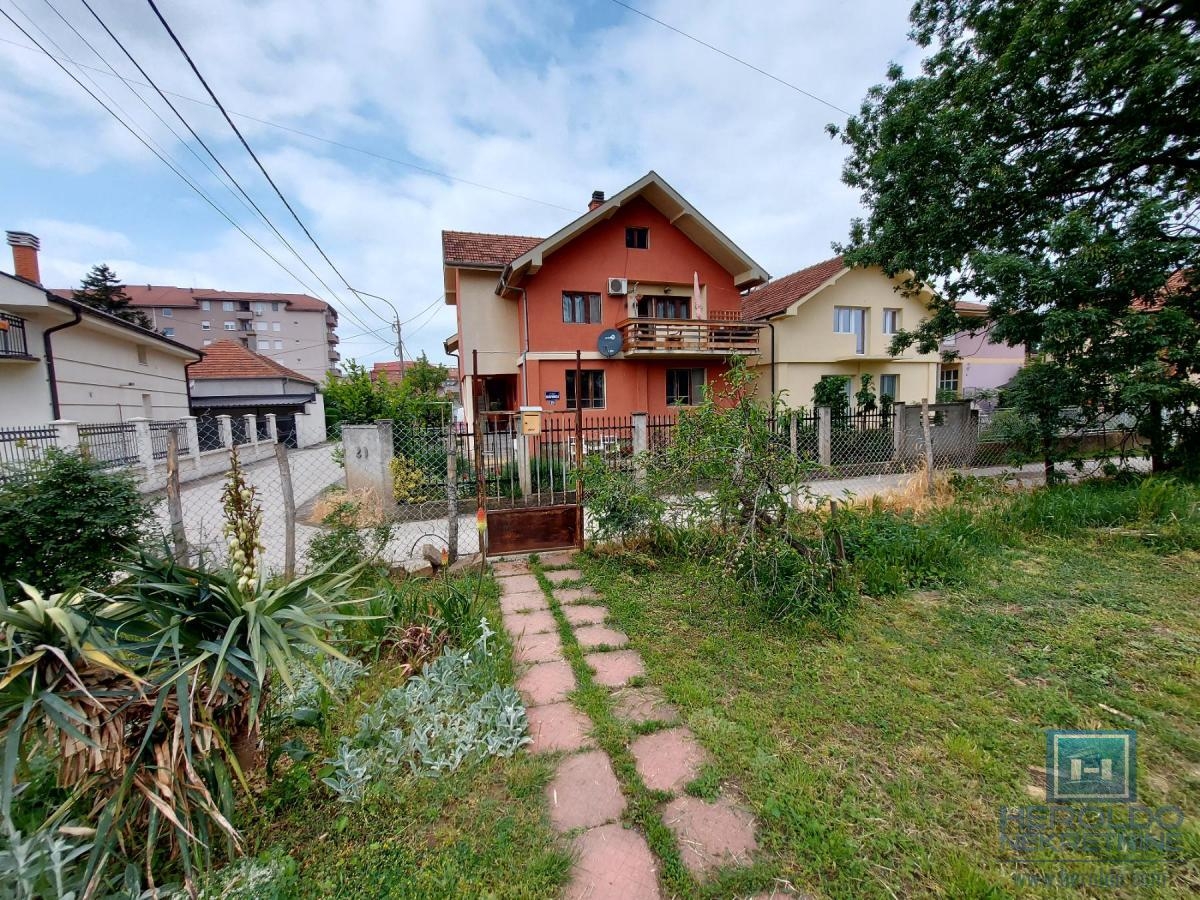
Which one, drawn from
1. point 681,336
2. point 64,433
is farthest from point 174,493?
point 681,336

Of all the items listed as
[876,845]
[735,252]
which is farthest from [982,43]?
[876,845]

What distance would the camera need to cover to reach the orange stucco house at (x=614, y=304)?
14469mm

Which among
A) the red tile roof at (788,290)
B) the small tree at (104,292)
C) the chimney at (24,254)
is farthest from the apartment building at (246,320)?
the red tile roof at (788,290)

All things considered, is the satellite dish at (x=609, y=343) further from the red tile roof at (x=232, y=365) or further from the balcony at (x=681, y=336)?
the red tile roof at (x=232, y=365)

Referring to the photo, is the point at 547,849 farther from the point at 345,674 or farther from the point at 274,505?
the point at 274,505

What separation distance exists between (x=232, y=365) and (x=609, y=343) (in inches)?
872

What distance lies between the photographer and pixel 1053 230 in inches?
279

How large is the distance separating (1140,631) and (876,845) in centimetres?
314

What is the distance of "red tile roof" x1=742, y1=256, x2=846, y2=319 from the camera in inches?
642

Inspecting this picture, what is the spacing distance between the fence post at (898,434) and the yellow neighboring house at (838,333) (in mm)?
5520

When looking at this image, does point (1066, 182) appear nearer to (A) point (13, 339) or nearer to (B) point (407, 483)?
(B) point (407, 483)

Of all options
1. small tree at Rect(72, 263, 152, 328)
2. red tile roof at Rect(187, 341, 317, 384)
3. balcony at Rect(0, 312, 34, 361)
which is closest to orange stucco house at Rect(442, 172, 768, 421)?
balcony at Rect(0, 312, 34, 361)
